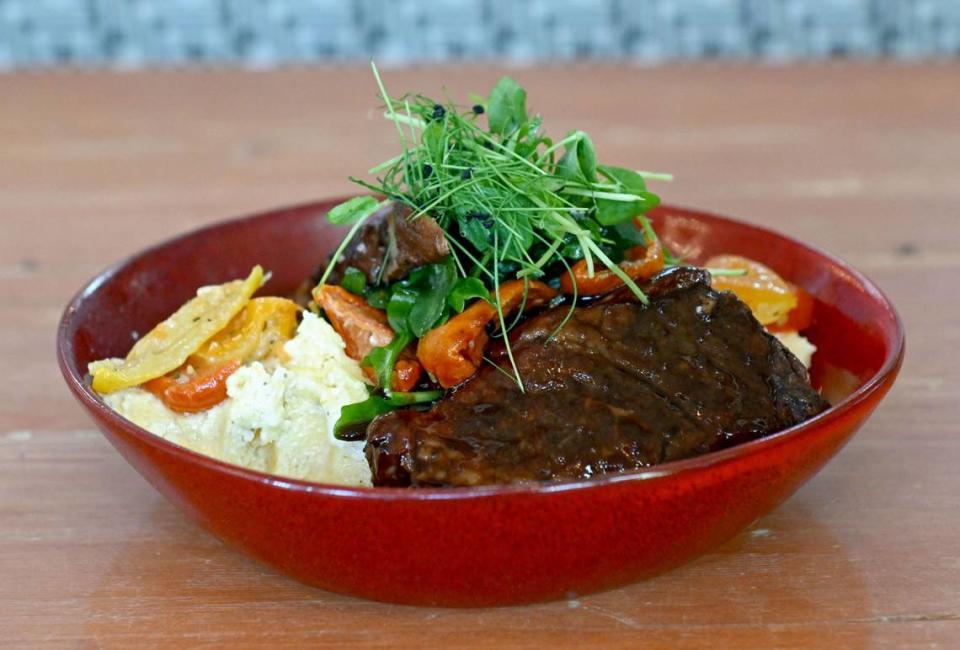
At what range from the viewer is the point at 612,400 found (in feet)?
5.66

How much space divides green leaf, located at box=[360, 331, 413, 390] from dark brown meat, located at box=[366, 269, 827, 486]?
15 cm

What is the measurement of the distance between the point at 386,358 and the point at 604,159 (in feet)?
7.86

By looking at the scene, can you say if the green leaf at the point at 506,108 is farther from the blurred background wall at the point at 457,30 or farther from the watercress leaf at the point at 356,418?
the blurred background wall at the point at 457,30

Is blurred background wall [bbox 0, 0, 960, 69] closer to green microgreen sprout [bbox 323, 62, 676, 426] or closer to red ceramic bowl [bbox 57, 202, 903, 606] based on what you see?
green microgreen sprout [bbox 323, 62, 676, 426]

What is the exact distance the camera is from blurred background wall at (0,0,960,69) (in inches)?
259

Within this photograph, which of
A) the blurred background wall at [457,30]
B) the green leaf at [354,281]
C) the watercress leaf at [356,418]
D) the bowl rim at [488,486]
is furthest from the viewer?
the blurred background wall at [457,30]

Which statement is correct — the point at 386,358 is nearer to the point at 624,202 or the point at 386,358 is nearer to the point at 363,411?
the point at 363,411

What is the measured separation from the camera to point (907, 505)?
79.6 inches

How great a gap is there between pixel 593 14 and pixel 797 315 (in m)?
4.72

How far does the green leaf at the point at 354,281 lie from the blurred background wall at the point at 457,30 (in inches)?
184

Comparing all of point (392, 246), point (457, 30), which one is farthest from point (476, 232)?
point (457, 30)

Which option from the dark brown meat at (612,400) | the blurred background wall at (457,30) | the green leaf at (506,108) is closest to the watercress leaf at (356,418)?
the dark brown meat at (612,400)

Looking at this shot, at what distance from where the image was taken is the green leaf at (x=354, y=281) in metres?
2.14

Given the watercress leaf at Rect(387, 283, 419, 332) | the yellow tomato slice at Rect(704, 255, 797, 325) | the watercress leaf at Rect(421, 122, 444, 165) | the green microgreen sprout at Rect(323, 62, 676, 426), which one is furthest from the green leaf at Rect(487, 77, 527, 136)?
the yellow tomato slice at Rect(704, 255, 797, 325)
